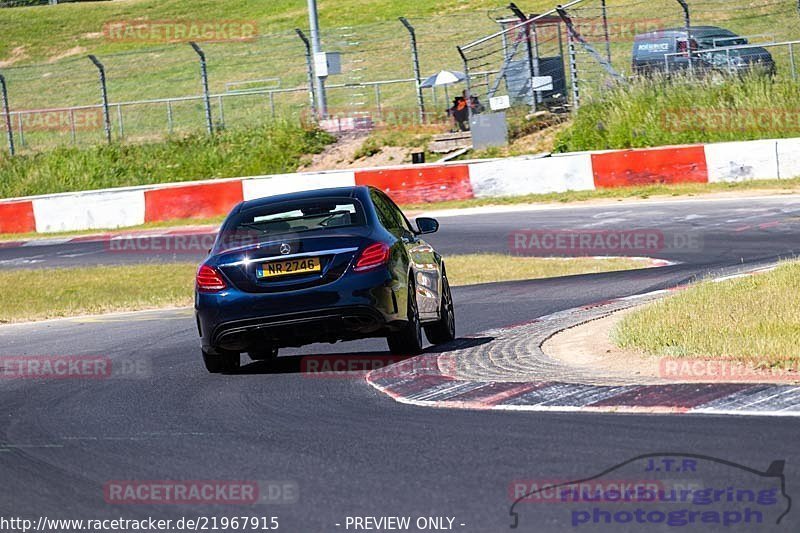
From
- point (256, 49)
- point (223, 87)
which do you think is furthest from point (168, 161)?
point (256, 49)

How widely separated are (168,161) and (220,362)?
1001 inches

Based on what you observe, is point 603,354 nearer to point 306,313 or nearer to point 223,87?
point 306,313

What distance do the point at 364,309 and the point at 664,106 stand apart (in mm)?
20544

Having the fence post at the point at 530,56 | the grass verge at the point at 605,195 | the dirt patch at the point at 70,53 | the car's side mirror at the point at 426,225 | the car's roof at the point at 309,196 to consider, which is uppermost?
the dirt patch at the point at 70,53

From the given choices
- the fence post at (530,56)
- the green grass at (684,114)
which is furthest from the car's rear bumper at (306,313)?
the fence post at (530,56)

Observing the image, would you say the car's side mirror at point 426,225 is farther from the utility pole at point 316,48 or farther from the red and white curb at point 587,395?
the utility pole at point 316,48

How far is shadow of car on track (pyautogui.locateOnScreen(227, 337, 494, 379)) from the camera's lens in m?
9.72

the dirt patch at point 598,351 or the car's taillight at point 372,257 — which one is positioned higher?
the car's taillight at point 372,257

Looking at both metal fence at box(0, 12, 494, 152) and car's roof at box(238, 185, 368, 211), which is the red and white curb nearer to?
car's roof at box(238, 185, 368, 211)

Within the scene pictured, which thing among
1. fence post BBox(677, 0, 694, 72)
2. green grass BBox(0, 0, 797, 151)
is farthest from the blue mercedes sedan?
green grass BBox(0, 0, 797, 151)

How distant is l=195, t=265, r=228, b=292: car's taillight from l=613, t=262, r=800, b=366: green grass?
298 centimetres

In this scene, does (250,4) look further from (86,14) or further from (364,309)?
(364,309)

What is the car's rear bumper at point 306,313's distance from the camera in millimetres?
9523

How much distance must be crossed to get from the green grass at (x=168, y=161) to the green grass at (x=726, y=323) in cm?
2243
